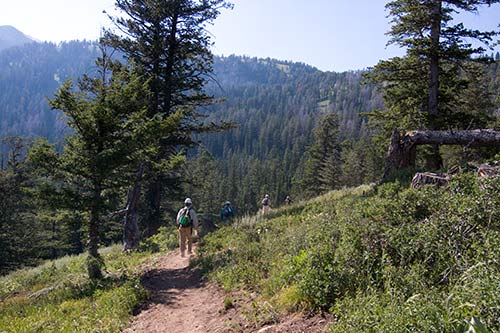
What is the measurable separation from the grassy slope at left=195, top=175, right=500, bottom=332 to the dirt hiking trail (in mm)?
365

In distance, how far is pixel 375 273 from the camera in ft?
16.3

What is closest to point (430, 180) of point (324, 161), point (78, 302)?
point (78, 302)

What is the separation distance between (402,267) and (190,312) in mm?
4058

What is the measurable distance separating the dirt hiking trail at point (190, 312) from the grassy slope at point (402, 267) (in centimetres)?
36

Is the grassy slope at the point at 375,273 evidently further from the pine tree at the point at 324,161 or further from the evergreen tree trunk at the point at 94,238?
the pine tree at the point at 324,161

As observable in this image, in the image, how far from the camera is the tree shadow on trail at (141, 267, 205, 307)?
27.1 feet

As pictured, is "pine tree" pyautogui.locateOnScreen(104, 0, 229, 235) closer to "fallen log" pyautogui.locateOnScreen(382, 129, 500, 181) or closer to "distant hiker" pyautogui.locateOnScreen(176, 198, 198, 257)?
"distant hiker" pyautogui.locateOnScreen(176, 198, 198, 257)

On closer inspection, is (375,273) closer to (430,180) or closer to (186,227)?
(430,180)

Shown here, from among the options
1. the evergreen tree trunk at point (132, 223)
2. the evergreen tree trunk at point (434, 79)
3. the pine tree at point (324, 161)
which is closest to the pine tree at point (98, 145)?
the evergreen tree trunk at point (132, 223)

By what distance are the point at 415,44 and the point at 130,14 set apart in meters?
10.9

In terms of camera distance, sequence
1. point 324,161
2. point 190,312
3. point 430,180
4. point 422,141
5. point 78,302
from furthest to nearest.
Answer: point 324,161 → point 422,141 → point 78,302 → point 430,180 → point 190,312

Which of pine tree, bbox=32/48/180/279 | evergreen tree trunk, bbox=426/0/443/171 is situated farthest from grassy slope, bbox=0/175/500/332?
evergreen tree trunk, bbox=426/0/443/171

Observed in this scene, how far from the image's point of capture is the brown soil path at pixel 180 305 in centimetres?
652

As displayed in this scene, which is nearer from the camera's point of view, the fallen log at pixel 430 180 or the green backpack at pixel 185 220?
the fallen log at pixel 430 180
